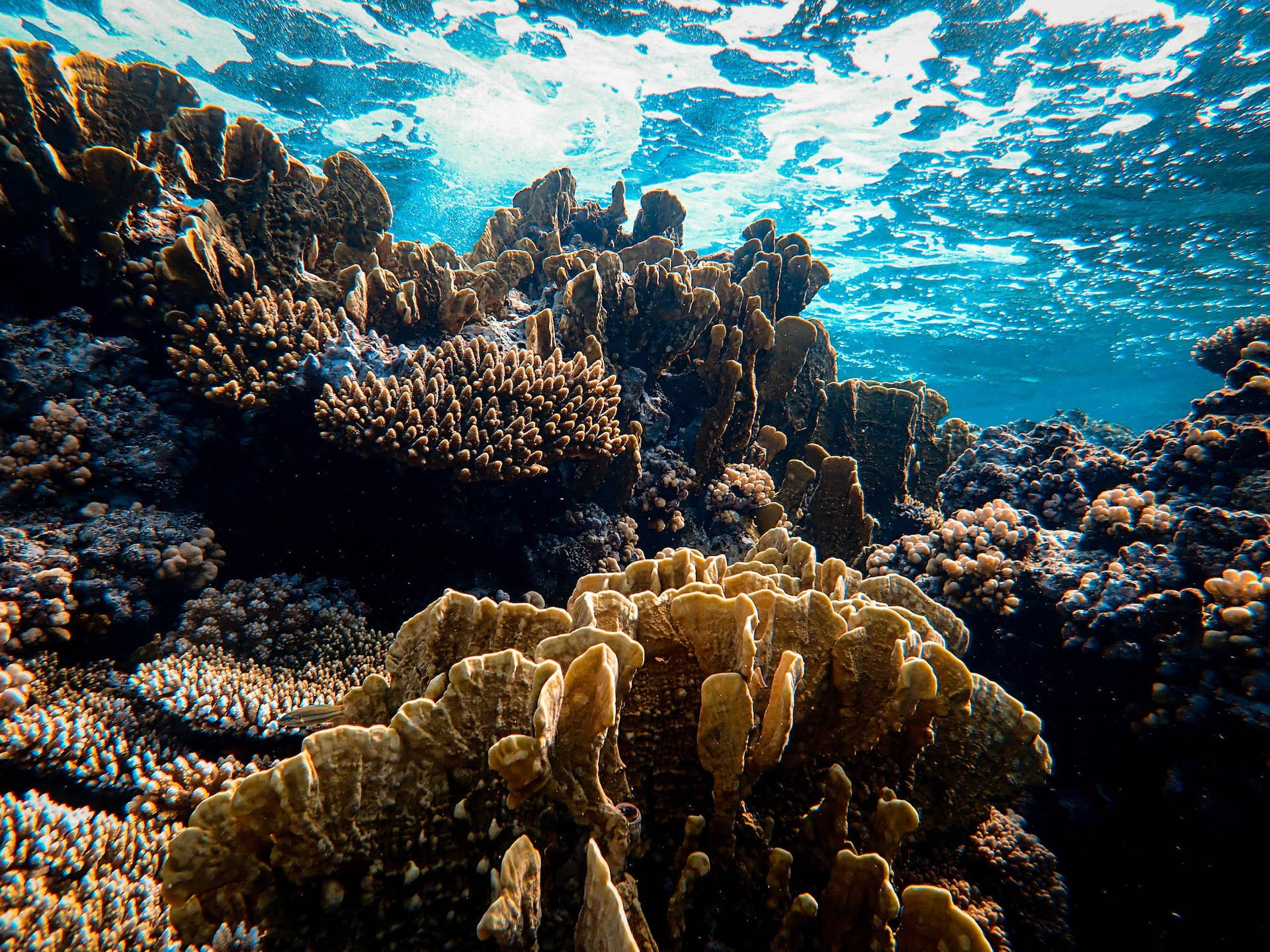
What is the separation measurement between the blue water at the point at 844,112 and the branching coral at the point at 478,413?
12.0 m

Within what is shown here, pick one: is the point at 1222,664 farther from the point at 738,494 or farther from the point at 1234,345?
the point at 1234,345

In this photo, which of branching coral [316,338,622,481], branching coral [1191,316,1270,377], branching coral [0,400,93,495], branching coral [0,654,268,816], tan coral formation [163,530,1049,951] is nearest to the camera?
tan coral formation [163,530,1049,951]

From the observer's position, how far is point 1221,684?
7.72 feet

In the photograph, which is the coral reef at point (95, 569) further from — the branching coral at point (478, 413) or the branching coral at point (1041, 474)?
the branching coral at point (1041, 474)

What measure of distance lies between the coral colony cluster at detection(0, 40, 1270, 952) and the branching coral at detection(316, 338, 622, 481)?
32mm

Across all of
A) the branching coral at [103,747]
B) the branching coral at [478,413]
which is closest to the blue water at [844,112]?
the branching coral at [478,413]

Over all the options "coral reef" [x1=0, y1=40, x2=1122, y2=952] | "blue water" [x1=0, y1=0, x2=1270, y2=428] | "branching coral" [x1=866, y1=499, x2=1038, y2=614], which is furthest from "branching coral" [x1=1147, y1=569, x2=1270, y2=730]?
"blue water" [x1=0, y1=0, x2=1270, y2=428]

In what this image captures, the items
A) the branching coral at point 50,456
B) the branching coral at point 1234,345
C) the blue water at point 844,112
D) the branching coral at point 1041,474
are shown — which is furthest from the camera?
the blue water at point 844,112

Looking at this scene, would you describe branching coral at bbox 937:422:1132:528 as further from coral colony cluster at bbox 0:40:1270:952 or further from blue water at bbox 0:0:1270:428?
blue water at bbox 0:0:1270:428

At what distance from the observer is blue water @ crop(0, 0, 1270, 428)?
10492mm

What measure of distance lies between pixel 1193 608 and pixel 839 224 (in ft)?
62.6

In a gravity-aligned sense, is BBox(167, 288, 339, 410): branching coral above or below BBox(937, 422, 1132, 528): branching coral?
below

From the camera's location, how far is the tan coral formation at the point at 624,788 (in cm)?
118

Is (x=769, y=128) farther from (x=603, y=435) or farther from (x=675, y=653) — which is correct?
(x=675, y=653)
